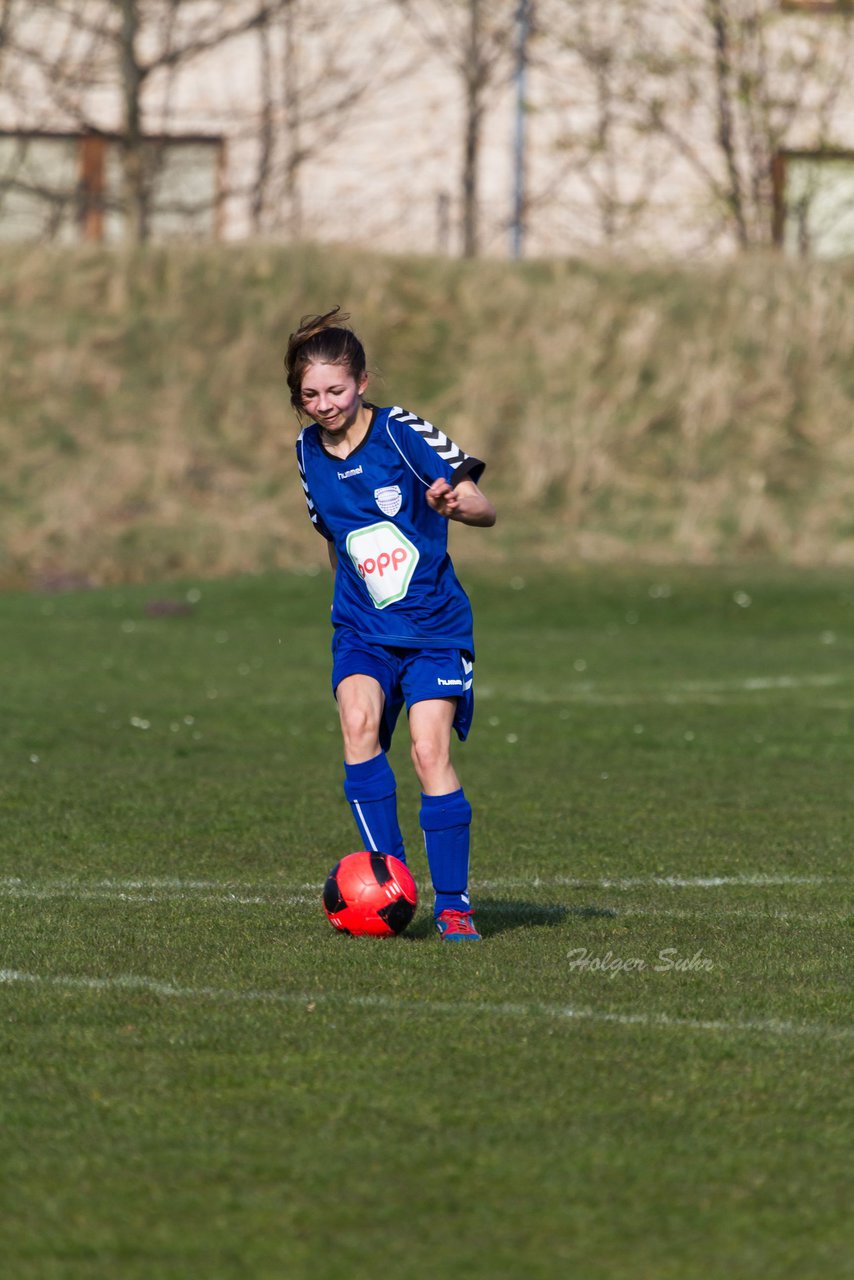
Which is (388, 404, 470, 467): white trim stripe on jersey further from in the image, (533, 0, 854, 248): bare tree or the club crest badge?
(533, 0, 854, 248): bare tree

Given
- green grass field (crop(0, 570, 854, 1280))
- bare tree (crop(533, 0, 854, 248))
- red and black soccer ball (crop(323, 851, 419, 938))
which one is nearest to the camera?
green grass field (crop(0, 570, 854, 1280))

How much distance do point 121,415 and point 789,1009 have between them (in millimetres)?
19951

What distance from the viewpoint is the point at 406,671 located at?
664 cm

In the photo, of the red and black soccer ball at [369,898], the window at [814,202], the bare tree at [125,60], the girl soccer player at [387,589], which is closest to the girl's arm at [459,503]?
the girl soccer player at [387,589]

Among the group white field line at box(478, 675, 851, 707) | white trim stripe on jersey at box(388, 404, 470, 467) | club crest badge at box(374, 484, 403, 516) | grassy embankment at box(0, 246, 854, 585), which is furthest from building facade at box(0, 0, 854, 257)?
club crest badge at box(374, 484, 403, 516)

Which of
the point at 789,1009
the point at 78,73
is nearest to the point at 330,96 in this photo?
the point at 78,73

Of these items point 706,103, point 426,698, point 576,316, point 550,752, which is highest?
point 706,103

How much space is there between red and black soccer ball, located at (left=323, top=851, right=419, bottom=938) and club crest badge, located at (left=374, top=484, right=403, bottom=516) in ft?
3.56

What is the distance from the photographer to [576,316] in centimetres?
2564

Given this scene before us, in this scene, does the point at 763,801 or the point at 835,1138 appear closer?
the point at 835,1138

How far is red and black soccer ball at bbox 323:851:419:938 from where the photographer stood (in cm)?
628

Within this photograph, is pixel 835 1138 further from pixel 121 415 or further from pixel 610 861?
pixel 121 415

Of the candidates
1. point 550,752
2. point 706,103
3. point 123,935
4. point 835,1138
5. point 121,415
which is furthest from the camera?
point 706,103

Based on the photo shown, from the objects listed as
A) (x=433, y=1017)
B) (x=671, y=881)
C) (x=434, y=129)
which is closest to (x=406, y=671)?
(x=671, y=881)
